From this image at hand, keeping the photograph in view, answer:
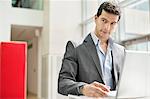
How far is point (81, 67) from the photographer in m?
1.11

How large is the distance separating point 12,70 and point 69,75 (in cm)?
172

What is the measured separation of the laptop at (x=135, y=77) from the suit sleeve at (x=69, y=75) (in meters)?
0.16

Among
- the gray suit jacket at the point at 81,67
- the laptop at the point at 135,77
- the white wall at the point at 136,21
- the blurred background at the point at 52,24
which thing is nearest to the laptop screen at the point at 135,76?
the laptop at the point at 135,77

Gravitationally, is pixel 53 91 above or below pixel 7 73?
below

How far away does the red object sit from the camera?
2.61 meters

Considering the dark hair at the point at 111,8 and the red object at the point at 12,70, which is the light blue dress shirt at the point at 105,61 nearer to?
the dark hair at the point at 111,8

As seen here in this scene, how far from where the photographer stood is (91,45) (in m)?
1.16

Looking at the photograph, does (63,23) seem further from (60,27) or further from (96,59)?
(96,59)

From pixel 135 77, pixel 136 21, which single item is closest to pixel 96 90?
pixel 135 77

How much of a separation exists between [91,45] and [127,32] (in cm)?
394

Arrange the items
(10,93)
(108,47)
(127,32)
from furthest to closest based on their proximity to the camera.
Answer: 1. (127,32)
2. (10,93)
3. (108,47)

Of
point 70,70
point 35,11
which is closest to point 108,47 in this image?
point 70,70

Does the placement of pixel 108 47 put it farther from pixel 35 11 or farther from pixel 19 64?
pixel 35 11

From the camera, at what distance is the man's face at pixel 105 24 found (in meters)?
1.15
